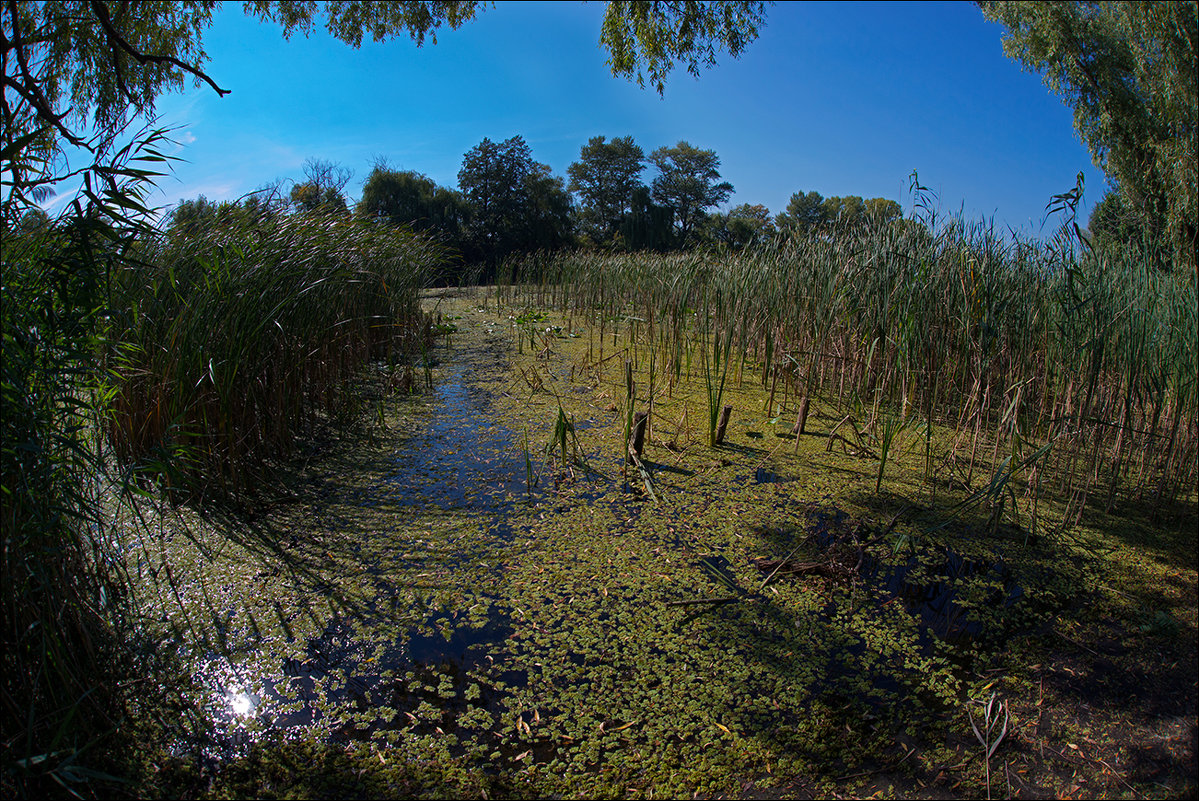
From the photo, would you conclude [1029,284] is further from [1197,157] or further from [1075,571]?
[1075,571]

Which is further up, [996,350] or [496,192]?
[496,192]

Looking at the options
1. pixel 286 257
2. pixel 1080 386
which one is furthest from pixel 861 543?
pixel 286 257

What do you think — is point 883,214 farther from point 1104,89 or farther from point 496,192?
point 496,192

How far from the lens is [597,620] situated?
85.1 inches

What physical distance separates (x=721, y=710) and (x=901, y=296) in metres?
3.04

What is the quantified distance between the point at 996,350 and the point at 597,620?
2985 millimetres

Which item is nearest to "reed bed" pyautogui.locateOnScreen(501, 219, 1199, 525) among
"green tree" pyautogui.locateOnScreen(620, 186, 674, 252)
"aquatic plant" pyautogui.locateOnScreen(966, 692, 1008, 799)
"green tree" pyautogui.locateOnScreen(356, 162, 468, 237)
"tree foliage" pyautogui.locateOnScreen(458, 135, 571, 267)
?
"aquatic plant" pyautogui.locateOnScreen(966, 692, 1008, 799)

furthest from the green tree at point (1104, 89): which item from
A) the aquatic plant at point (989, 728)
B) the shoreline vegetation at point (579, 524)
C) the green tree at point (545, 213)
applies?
the green tree at point (545, 213)

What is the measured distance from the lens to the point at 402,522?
2859mm

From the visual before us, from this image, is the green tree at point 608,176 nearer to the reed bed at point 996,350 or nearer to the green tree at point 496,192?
the green tree at point 496,192

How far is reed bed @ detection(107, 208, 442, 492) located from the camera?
2770 mm

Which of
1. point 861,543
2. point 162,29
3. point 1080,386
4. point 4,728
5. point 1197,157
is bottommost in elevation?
point 4,728

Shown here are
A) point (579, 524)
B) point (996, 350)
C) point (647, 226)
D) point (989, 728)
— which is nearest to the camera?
point (989, 728)

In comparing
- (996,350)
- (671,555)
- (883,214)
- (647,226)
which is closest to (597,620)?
(671,555)
